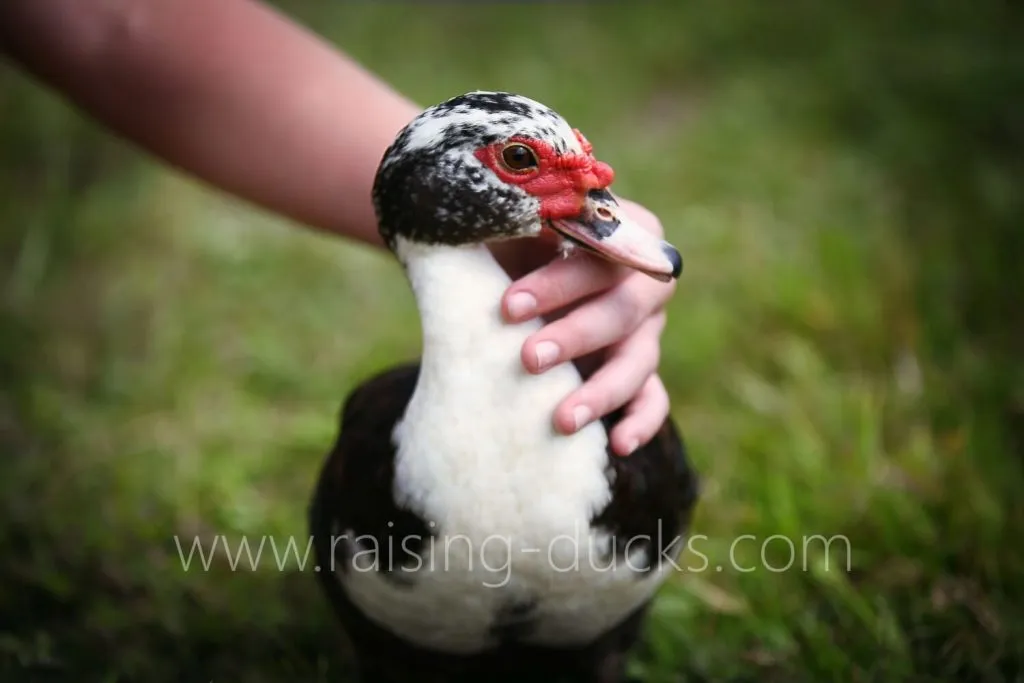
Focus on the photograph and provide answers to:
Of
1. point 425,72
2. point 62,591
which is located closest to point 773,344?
point 62,591

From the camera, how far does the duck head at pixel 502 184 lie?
1296 mm

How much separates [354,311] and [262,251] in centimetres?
48

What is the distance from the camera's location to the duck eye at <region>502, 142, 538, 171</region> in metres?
1.29

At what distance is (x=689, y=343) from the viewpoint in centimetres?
272

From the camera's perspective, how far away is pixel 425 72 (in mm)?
4074

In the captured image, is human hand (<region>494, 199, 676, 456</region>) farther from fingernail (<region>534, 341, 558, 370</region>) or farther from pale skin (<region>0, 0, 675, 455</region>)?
pale skin (<region>0, 0, 675, 455</region>)

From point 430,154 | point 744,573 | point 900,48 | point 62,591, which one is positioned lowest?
point 62,591

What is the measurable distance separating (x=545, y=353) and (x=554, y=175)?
23cm

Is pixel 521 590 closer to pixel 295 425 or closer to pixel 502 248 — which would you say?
pixel 502 248

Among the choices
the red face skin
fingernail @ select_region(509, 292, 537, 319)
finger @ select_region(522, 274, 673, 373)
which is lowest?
finger @ select_region(522, 274, 673, 373)

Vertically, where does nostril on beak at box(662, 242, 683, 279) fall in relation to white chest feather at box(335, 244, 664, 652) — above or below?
above

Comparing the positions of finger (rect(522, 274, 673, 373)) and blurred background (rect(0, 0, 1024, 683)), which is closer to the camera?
finger (rect(522, 274, 673, 373))

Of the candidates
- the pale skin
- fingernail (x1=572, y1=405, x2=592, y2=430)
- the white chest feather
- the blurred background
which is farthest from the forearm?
the blurred background

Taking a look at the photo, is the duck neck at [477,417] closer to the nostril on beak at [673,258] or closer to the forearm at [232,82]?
the nostril on beak at [673,258]
